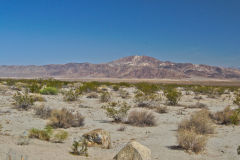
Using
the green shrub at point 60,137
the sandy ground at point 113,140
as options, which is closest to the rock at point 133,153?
the sandy ground at point 113,140

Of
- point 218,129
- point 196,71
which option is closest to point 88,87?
point 218,129

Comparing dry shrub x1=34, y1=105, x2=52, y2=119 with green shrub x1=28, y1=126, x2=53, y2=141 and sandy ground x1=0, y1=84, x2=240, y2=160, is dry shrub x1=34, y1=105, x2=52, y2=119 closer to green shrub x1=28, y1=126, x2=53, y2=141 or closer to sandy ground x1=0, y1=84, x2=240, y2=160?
sandy ground x1=0, y1=84, x2=240, y2=160

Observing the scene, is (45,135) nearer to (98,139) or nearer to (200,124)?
(98,139)

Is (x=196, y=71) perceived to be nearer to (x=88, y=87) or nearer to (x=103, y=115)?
(x=88, y=87)

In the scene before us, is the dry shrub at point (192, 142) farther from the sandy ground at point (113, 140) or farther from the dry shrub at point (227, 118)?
the dry shrub at point (227, 118)

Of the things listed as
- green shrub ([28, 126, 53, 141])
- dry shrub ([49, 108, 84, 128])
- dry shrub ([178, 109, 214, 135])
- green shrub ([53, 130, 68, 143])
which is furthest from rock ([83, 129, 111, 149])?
dry shrub ([178, 109, 214, 135])

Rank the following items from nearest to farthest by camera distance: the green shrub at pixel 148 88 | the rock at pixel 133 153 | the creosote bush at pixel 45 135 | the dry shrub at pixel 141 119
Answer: the rock at pixel 133 153 < the creosote bush at pixel 45 135 < the dry shrub at pixel 141 119 < the green shrub at pixel 148 88

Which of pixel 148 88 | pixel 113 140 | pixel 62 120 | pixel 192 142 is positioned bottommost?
pixel 113 140

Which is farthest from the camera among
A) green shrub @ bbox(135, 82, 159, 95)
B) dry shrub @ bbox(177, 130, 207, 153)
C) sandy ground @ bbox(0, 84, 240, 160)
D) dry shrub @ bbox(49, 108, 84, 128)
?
green shrub @ bbox(135, 82, 159, 95)

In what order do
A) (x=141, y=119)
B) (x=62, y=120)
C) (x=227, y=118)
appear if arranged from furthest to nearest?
(x=227, y=118) → (x=141, y=119) → (x=62, y=120)

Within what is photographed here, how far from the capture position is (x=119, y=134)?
9562 mm

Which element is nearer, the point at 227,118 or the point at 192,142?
the point at 192,142

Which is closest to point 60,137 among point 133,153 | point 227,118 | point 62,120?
point 62,120

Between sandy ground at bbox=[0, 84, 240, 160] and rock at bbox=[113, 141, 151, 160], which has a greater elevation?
rock at bbox=[113, 141, 151, 160]
